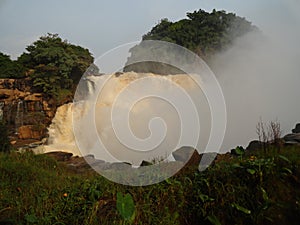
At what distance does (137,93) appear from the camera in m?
15.7

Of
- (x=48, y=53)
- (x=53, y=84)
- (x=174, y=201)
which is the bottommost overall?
(x=174, y=201)

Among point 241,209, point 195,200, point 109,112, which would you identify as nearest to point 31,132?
point 109,112

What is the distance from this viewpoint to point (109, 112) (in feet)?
55.1

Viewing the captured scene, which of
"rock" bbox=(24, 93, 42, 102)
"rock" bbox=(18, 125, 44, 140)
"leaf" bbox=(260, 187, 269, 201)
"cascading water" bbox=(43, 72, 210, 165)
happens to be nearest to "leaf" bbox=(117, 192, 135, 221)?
"leaf" bbox=(260, 187, 269, 201)

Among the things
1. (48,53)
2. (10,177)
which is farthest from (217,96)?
(10,177)

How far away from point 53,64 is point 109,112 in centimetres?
626

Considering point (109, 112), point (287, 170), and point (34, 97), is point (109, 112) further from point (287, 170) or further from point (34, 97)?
point (287, 170)

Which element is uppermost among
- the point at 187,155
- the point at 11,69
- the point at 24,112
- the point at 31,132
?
the point at 11,69

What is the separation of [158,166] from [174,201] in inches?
41.1

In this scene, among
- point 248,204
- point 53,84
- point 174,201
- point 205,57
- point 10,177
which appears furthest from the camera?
point 205,57

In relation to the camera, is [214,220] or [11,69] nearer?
[214,220]

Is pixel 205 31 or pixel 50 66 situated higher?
pixel 205 31

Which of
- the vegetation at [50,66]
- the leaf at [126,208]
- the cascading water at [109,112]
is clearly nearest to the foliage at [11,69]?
the vegetation at [50,66]

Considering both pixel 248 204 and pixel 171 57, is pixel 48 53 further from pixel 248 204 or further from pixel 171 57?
pixel 248 204
